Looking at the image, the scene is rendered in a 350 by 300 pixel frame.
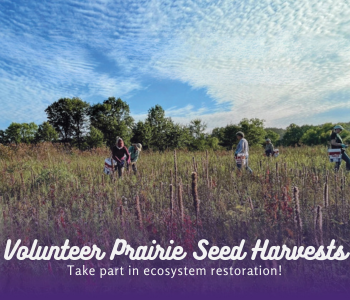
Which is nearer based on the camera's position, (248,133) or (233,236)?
(233,236)

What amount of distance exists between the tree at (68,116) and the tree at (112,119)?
106 inches

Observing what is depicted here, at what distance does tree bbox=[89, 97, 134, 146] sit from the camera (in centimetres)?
3253

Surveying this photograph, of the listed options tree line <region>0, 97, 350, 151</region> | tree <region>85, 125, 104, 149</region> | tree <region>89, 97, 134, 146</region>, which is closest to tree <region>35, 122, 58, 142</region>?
tree line <region>0, 97, 350, 151</region>

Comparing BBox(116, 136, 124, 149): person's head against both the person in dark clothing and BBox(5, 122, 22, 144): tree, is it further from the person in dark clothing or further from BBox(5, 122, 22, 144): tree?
BBox(5, 122, 22, 144): tree

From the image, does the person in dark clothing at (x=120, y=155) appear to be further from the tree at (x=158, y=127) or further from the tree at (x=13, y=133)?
the tree at (x=13, y=133)

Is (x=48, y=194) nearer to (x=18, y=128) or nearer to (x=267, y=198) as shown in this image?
(x=267, y=198)

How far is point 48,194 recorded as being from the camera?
21.5 feet

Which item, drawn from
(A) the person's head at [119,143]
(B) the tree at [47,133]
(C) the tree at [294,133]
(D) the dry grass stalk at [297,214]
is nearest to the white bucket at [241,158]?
(A) the person's head at [119,143]

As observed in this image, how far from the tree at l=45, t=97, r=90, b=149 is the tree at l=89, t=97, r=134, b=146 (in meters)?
2.69

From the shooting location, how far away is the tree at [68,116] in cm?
3769

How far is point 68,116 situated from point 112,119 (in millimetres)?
8215

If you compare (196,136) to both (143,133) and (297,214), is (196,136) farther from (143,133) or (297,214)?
(297,214)

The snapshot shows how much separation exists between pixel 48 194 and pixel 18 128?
5143 cm

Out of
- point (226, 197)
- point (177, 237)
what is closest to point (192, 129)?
point (226, 197)
